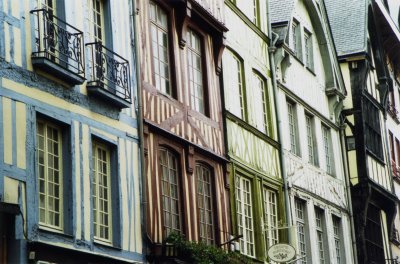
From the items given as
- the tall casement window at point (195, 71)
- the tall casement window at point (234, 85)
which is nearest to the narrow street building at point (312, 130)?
the tall casement window at point (234, 85)

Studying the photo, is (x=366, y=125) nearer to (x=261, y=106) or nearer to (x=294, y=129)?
(x=294, y=129)

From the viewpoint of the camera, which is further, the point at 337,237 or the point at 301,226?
the point at 337,237

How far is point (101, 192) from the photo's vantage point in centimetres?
1714

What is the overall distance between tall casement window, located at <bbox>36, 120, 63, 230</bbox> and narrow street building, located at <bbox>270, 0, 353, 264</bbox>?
9.92 metres

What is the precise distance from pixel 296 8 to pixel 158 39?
9258 mm

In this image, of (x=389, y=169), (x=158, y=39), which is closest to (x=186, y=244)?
(x=158, y=39)

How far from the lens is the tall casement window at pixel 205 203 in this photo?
2061 cm

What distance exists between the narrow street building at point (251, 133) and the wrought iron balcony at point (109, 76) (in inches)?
188

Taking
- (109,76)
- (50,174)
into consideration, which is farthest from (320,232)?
(50,174)

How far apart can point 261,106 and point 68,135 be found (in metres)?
9.49

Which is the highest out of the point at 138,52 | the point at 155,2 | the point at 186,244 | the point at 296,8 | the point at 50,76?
the point at 296,8

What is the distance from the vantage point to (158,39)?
20.1m

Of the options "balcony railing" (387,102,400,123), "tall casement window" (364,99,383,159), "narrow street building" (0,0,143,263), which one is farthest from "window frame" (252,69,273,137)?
"balcony railing" (387,102,400,123)

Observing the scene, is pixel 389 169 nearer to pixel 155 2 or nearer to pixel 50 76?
pixel 155 2
